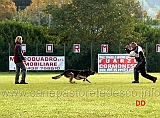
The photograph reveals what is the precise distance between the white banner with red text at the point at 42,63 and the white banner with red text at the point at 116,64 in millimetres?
3234

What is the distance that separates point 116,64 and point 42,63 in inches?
221

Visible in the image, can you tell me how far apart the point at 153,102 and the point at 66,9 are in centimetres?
3522

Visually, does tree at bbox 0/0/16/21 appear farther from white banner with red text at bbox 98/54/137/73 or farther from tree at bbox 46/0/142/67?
white banner with red text at bbox 98/54/137/73

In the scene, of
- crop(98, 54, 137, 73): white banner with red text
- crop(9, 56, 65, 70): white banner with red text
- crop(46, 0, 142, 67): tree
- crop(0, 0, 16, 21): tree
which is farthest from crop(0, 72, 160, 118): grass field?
crop(0, 0, 16, 21): tree

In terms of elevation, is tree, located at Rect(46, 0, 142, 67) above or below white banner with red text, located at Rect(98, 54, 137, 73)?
above

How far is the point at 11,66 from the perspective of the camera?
1619 inches

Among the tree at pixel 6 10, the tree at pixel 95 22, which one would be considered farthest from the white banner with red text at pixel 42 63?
the tree at pixel 6 10

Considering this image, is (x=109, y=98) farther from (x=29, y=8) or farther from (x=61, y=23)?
(x=29, y=8)

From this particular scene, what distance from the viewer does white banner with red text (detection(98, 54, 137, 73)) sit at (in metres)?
40.9

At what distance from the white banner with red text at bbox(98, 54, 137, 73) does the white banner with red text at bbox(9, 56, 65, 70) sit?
3.23 m

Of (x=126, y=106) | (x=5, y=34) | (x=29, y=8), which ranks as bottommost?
(x=126, y=106)

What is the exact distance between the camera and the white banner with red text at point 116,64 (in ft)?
134

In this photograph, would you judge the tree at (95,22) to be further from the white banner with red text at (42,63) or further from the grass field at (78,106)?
the grass field at (78,106)

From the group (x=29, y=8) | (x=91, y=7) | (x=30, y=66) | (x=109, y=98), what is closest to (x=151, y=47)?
(x=91, y=7)
